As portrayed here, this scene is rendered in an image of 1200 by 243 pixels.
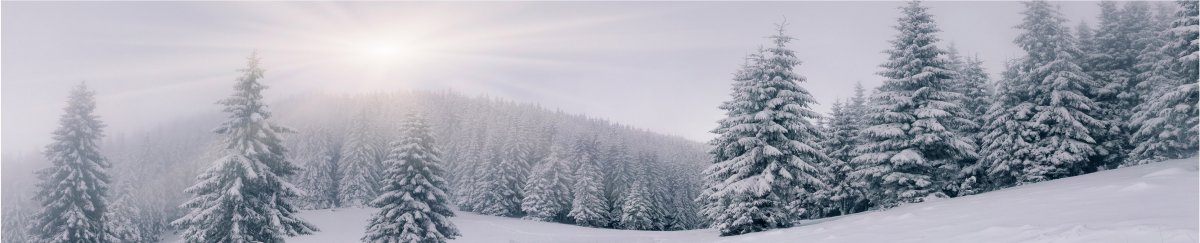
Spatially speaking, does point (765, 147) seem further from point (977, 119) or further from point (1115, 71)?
point (1115, 71)

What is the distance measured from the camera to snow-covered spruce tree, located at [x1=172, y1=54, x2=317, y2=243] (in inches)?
951

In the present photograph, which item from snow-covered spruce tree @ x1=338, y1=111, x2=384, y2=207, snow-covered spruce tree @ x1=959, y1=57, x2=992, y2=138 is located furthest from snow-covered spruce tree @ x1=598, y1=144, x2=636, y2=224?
snow-covered spruce tree @ x1=959, y1=57, x2=992, y2=138

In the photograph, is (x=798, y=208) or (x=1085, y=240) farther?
(x=798, y=208)

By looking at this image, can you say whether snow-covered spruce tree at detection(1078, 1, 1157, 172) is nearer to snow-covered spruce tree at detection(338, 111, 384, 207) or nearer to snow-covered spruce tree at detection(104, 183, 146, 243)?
snow-covered spruce tree at detection(104, 183, 146, 243)

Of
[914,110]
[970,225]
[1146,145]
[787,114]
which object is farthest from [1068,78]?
[970,225]

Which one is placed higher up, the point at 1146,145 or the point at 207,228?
the point at 1146,145

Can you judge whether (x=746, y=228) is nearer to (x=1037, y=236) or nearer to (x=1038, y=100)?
(x=1037, y=236)

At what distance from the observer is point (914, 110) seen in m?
28.3

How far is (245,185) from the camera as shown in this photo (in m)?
24.7

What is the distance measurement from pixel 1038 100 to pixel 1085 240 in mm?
25649

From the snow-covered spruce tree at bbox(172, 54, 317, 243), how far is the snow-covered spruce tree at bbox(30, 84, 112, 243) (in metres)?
10.1

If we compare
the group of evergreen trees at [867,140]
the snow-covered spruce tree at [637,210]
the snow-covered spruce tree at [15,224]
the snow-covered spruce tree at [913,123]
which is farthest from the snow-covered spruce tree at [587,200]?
the snow-covered spruce tree at [15,224]

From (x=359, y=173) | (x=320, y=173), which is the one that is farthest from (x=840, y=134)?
(x=320, y=173)

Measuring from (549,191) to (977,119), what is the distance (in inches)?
1711
